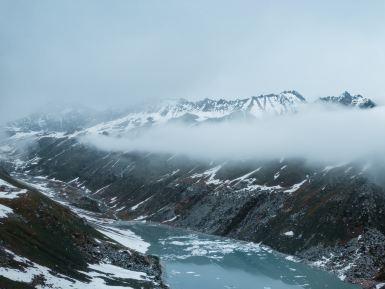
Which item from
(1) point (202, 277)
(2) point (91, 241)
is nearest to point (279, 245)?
(1) point (202, 277)

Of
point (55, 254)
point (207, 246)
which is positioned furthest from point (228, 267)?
point (55, 254)

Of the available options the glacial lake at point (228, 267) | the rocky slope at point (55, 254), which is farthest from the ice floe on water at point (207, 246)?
the rocky slope at point (55, 254)

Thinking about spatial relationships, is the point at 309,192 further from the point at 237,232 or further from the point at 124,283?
the point at 124,283

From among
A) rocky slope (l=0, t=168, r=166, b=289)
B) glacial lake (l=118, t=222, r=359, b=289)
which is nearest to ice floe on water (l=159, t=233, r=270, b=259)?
glacial lake (l=118, t=222, r=359, b=289)

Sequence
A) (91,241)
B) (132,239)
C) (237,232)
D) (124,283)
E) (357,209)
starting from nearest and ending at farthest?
(124,283) < (91,241) < (357,209) < (132,239) < (237,232)

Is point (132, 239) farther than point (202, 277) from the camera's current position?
Yes

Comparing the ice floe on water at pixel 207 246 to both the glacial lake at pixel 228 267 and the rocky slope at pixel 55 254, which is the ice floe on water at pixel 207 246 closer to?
the glacial lake at pixel 228 267
